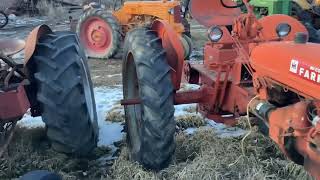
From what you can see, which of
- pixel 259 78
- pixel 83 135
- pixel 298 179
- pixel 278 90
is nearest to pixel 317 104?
pixel 278 90

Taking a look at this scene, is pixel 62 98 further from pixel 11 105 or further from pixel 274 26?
pixel 274 26

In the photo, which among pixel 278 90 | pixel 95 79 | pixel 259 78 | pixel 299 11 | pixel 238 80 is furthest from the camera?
pixel 299 11

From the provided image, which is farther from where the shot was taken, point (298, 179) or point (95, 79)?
point (95, 79)

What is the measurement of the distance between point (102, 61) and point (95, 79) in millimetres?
1929

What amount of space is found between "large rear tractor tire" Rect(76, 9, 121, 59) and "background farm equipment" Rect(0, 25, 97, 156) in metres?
6.14

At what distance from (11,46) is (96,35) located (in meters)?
6.13

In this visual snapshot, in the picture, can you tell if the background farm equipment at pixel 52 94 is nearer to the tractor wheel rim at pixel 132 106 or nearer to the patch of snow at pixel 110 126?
the tractor wheel rim at pixel 132 106

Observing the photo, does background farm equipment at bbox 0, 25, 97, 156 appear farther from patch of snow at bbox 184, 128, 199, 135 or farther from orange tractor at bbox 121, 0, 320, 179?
patch of snow at bbox 184, 128, 199, 135

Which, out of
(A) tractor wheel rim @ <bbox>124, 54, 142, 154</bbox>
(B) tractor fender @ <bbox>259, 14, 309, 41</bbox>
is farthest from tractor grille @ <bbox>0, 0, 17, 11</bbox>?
(B) tractor fender @ <bbox>259, 14, 309, 41</bbox>

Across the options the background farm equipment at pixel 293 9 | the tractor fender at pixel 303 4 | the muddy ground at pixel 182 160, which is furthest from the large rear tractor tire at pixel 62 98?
the tractor fender at pixel 303 4

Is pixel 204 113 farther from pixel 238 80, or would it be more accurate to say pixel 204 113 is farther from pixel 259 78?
pixel 259 78

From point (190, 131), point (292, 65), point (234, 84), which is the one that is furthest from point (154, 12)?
point (292, 65)

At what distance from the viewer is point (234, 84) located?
4.65m

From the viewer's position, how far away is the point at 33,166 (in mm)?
4410
